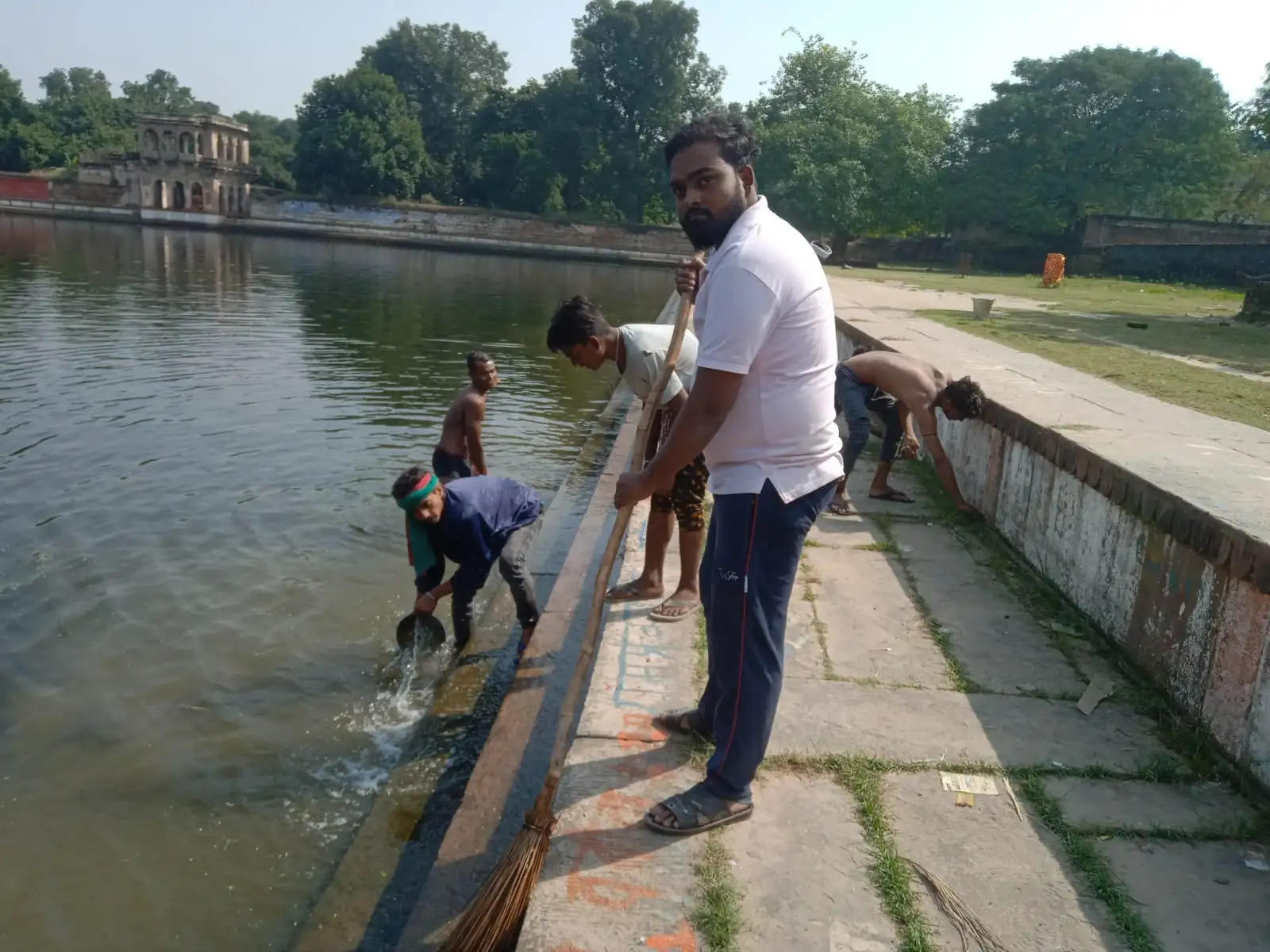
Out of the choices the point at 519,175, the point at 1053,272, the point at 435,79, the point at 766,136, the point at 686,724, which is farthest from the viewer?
the point at 435,79

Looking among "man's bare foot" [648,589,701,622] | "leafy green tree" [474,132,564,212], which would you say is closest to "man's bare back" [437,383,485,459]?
"man's bare foot" [648,589,701,622]

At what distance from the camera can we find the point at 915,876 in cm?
250

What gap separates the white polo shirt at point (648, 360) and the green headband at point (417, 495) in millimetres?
1004

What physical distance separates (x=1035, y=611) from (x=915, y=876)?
2.19m

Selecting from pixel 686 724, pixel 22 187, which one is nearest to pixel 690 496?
pixel 686 724

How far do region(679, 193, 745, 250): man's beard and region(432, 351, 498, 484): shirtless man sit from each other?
3.68 meters

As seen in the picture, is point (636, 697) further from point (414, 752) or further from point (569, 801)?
point (414, 752)

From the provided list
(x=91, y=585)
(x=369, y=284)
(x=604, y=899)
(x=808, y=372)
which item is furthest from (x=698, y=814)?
(x=369, y=284)

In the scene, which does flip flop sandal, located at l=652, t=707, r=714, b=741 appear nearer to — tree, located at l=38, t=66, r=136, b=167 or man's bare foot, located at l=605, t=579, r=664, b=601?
man's bare foot, located at l=605, t=579, r=664, b=601

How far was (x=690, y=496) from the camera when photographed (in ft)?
13.8

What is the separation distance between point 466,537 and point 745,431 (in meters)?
2.50

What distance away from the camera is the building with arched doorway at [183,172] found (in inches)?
2035

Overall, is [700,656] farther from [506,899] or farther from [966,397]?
[966,397]

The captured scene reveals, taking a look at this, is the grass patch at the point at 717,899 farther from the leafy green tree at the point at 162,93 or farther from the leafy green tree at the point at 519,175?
the leafy green tree at the point at 162,93
